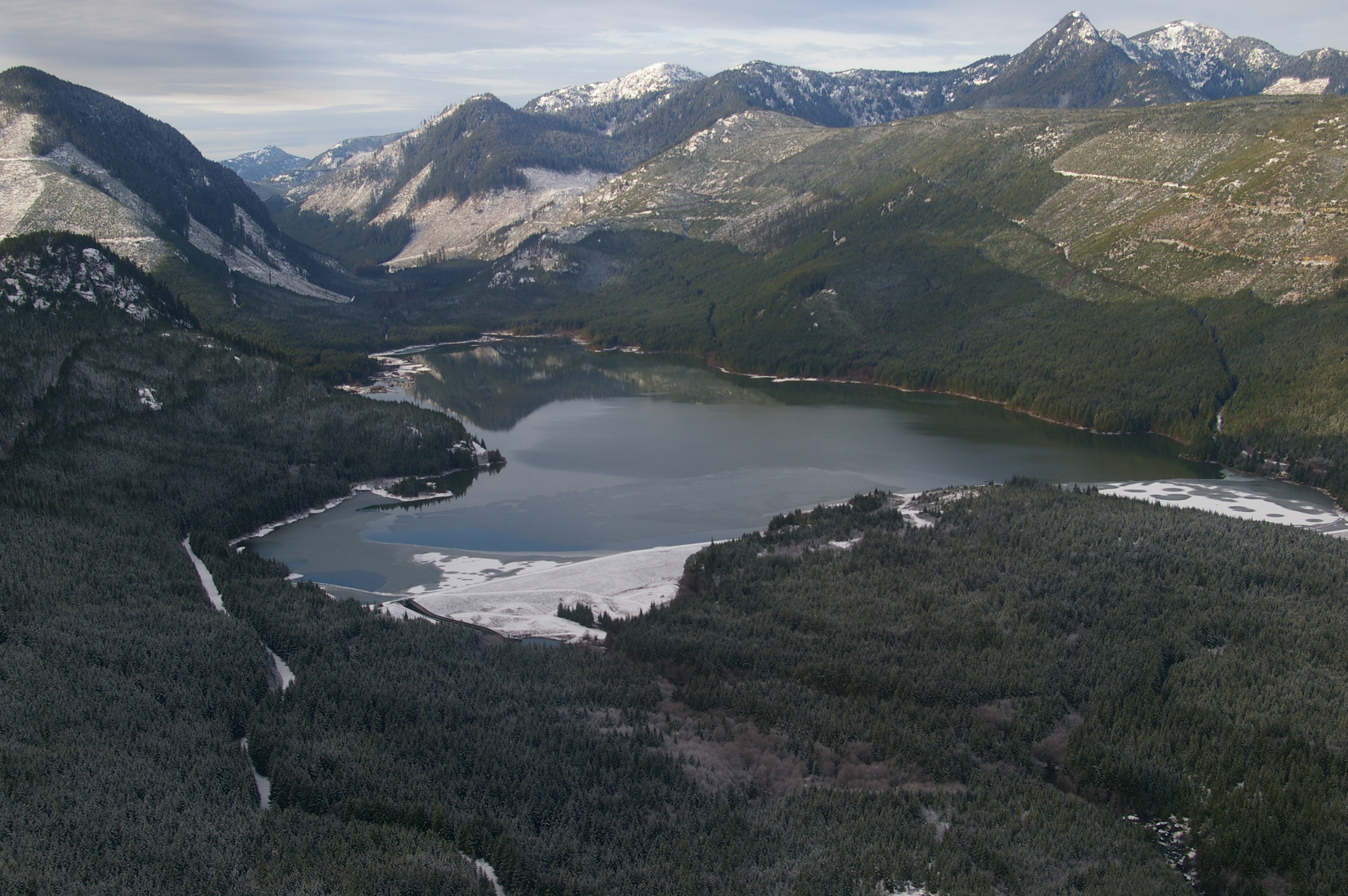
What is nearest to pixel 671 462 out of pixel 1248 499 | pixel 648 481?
pixel 648 481

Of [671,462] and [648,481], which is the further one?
[671,462]

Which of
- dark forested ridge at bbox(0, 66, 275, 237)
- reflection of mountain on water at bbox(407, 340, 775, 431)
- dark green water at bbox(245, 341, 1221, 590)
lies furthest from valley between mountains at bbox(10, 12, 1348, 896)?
dark forested ridge at bbox(0, 66, 275, 237)

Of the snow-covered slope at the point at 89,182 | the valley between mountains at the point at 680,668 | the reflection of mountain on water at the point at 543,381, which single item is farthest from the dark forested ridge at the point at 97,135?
the valley between mountains at the point at 680,668

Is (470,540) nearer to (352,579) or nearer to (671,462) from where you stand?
(352,579)

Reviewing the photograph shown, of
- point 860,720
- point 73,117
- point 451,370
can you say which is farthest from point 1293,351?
point 73,117

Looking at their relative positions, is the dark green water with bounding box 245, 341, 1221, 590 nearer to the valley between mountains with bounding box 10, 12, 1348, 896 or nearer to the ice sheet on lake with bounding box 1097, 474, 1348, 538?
the ice sheet on lake with bounding box 1097, 474, 1348, 538

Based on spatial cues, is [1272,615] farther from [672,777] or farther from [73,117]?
[73,117]
